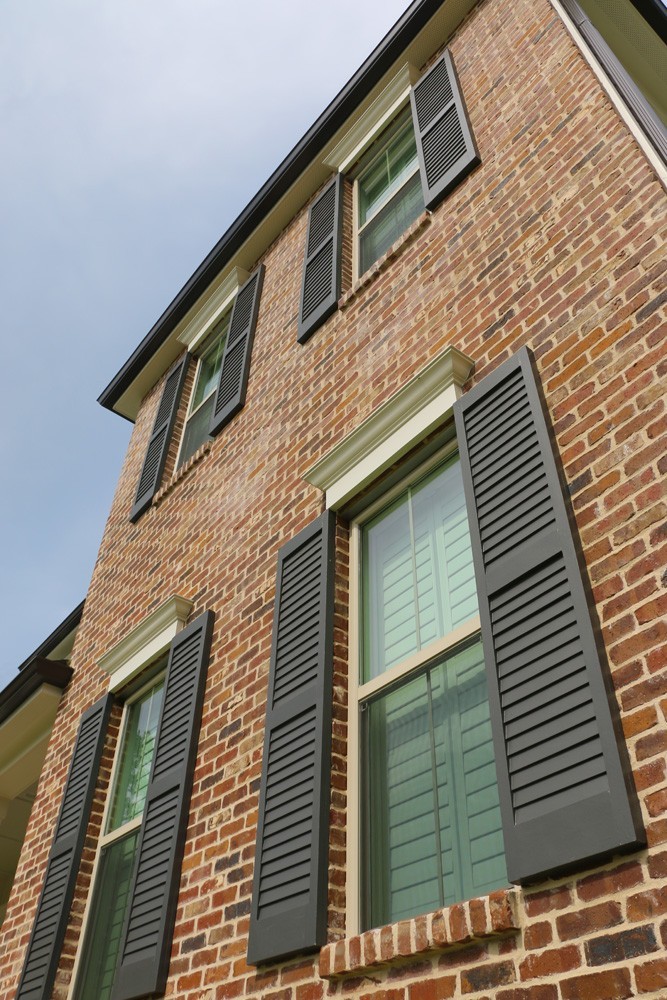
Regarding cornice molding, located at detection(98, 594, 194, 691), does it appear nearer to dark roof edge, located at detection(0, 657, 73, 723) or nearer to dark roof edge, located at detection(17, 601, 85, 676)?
dark roof edge, located at detection(0, 657, 73, 723)

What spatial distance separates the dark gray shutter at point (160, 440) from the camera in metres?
7.67

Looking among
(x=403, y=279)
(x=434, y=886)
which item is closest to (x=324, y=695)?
(x=434, y=886)

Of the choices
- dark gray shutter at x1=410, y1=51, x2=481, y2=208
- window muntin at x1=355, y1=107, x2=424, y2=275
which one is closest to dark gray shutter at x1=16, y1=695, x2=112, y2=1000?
window muntin at x1=355, y1=107, x2=424, y2=275

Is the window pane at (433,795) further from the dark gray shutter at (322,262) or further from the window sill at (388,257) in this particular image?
the dark gray shutter at (322,262)

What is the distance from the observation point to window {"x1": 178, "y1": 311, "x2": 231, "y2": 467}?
7.78m

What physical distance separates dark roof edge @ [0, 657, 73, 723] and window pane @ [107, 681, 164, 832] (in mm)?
1289

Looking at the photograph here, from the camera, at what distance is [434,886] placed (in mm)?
3027

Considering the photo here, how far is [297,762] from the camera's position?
3803 millimetres

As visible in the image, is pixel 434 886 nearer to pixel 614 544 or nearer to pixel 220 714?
pixel 614 544

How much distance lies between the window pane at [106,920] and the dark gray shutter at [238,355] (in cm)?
320

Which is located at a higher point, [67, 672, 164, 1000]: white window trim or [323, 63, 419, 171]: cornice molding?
[323, 63, 419, 171]: cornice molding

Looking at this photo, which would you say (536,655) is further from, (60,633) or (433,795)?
(60,633)

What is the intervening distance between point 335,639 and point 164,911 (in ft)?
5.38

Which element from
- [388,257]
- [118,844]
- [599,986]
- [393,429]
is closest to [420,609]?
[393,429]
